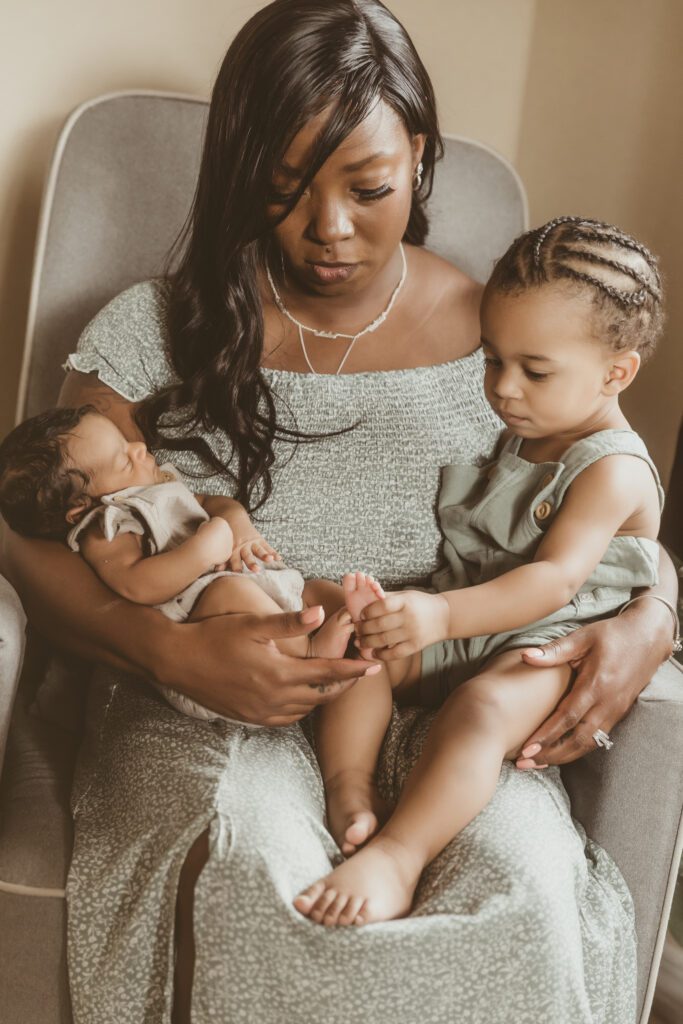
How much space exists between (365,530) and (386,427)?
0.52 feet

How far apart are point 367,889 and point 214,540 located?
0.45m

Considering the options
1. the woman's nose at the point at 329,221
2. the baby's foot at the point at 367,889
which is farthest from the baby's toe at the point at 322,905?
the woman's nose at the point at 329,221

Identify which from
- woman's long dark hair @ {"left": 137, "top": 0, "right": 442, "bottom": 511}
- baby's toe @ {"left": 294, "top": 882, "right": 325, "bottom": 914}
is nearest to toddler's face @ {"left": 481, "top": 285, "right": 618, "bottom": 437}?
woman's long dark hair @ {"left": 137, "top": 0, "right": 442, "bottom": 511}

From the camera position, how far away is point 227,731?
125cm

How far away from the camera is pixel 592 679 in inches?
49.1

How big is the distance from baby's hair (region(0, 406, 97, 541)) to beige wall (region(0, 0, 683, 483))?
2.52 feet

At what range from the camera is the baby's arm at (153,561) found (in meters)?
1.28

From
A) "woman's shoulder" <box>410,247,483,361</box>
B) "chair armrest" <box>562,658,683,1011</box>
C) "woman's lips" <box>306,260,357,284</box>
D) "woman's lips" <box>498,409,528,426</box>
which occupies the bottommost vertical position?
"chair armrest" <box>562,658,683,1011</box>

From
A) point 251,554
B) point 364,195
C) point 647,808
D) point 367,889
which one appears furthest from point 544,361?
point 367,889

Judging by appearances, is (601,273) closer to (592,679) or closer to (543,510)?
(543,510)

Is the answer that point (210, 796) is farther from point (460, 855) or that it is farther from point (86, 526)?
point (86, 526)

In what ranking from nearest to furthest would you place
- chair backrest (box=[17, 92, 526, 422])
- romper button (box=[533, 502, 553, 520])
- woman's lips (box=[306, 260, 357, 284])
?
romper button (box=[533, 502, 553, 520]) < woman's lips (box=[306, 260, 357, 284]) < chair backrest (box=[17, 92, 526, 422])

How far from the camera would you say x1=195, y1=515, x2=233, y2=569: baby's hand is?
4.20 feet

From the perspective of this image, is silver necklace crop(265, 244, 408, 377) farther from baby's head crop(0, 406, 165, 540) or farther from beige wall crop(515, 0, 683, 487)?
beige wall crop(515, 0, 683, 487)
